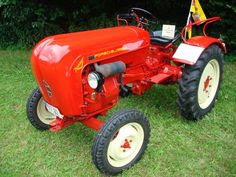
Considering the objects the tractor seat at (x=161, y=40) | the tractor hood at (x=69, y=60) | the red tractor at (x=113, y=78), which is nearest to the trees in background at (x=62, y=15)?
the tractor seat at (x=161, y=40)

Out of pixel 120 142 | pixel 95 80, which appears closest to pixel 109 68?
pixel 95 80

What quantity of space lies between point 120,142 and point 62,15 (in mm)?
4716

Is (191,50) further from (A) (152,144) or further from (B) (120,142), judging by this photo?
(B) (120,142)

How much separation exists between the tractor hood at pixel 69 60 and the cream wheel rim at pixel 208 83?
3.88 feet

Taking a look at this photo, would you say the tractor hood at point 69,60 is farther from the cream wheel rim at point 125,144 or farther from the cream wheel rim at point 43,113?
the cream wheel rim at point 43,113

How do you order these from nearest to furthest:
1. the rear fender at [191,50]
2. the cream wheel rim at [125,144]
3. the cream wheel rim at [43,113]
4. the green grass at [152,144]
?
the cream wheel rim at [125,144]
the green grass at [152,144]
the rear fender at [191,50]
the cream wheel rim at [43,113]

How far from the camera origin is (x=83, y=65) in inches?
125

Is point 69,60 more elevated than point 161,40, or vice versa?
point 69,60

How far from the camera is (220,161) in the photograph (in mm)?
3586

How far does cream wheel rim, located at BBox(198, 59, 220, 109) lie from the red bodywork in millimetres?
373

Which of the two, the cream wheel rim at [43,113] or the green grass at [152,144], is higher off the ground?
the cream wheel rim at [43,113]

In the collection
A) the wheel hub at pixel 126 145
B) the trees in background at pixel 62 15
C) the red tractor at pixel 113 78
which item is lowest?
the trees in background at pixel 62 15

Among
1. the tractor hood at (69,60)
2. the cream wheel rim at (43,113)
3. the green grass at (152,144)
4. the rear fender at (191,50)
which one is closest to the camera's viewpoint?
the tractor hood at (69,60)

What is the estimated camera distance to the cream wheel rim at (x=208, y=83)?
4.21 meters
